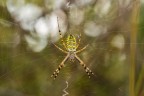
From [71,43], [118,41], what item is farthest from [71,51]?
[118,41]

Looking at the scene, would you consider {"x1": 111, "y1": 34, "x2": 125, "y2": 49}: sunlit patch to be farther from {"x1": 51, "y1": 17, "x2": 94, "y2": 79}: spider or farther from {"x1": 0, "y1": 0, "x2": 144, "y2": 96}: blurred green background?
{"x1": 51, "y1": 17, "x2": 94, "y2": 79}: spider

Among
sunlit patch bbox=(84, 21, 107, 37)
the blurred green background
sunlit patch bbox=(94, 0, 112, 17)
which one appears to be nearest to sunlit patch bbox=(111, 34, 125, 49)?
the blurred green background

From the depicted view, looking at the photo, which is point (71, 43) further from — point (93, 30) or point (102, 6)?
point (102, 6)

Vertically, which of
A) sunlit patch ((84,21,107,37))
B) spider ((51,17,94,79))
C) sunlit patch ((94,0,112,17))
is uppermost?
sunlit patch ((94,0,112,17))

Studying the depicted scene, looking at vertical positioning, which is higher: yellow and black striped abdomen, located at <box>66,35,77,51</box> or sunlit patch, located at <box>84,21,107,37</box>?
sunlit patch, located at <box>84,21,107,37</box>

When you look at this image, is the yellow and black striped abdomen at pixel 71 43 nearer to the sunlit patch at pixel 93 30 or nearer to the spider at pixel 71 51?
the spider at pixel 71 51

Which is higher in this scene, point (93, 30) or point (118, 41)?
point (93, 30)

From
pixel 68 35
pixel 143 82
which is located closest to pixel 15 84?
pixel 68 35

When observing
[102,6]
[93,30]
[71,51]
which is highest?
[102,6]

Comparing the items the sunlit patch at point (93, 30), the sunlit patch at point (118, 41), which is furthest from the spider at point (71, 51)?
the sunlit patch at point (118, 41)
